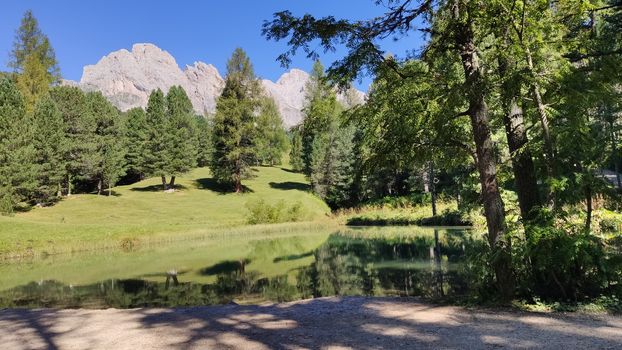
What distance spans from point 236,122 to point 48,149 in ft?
63.5

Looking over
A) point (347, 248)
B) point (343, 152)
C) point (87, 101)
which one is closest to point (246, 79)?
point (343, 152)

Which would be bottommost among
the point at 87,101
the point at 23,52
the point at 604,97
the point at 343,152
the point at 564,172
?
the point at 564,172

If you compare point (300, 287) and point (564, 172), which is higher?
point (564, 172)

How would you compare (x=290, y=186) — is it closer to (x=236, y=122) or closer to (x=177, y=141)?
(x=236, y=122)

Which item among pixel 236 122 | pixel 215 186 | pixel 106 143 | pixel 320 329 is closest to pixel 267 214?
pixel 236 122

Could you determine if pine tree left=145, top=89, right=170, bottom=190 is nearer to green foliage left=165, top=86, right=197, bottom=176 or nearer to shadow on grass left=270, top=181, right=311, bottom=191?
green foliage left=165, top=86, right=197, bottom=176

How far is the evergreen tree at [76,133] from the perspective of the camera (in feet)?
153

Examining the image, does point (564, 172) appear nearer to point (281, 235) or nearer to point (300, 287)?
point (300, 287)

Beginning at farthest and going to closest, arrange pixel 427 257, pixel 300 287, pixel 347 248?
pixel 347 248 < pixel 427 257 < pixel 300 287

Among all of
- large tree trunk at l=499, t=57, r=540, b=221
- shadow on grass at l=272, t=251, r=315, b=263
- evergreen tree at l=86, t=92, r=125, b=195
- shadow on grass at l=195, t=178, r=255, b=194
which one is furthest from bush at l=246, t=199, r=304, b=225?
large tree trunk at l=499, t=57, r=540, b=221

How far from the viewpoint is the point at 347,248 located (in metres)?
23.4

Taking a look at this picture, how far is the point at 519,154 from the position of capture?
805 centimetres

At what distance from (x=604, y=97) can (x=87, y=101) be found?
54.5 meters

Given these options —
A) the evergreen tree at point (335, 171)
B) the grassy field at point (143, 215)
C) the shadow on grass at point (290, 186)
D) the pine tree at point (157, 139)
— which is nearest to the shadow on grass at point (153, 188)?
the grassy field at point (143, 215)
